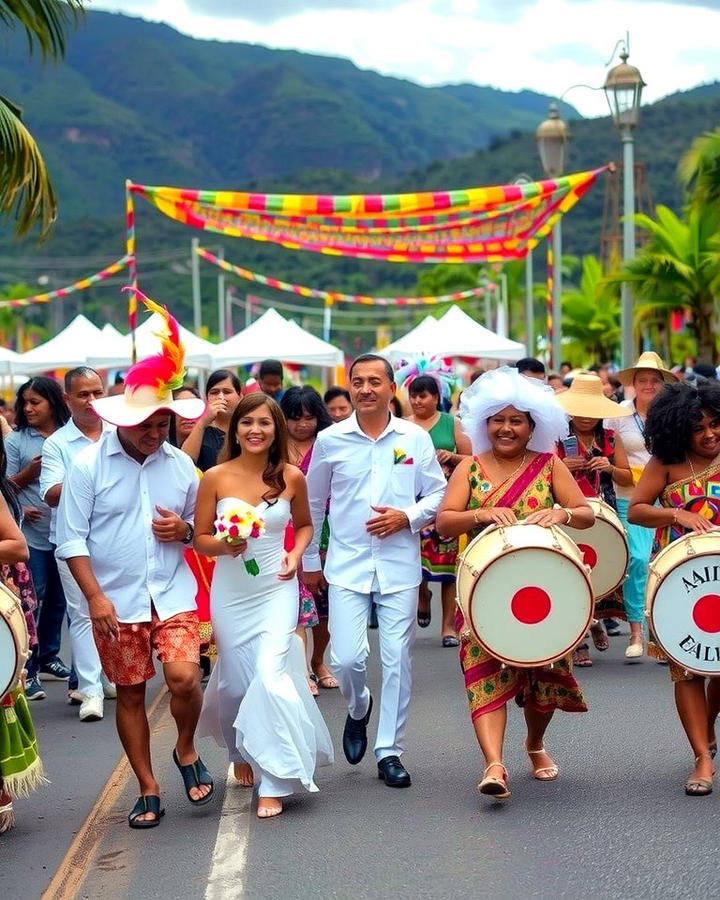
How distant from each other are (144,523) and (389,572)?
126cm

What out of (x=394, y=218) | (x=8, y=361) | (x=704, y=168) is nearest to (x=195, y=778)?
(x=394, y=218)

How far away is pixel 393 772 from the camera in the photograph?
7.07 metres

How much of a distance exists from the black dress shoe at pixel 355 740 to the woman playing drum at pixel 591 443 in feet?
10.3

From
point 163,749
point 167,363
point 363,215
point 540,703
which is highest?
point 363,215

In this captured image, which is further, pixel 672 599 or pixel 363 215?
pixel 363 215

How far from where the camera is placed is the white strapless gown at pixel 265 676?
665 centimetres

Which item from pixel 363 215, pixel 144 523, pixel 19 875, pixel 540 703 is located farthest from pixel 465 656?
pixel 363 215

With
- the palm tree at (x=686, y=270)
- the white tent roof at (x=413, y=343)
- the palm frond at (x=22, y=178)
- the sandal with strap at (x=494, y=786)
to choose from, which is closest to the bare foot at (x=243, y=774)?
the sandal with strap at (x=494, y=786)

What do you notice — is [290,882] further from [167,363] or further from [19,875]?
[167,363]

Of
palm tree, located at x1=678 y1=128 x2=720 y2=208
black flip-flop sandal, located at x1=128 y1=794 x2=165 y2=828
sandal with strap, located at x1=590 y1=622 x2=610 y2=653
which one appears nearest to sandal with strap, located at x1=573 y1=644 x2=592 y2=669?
sandal with strap, located at x1=590 y1=622 x2=610 y2=653

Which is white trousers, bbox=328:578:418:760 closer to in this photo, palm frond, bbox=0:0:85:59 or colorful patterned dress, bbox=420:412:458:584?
colorful patterned dress, bbox=420:412:458:584

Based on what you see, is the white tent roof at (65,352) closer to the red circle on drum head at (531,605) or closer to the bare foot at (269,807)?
the bare foot at (269,807)

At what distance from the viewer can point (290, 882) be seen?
18.4 feet

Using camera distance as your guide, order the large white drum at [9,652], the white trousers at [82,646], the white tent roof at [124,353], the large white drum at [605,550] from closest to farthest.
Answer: the large white drum at [9,652] → the white trousers at [82,646] → the large white drum at [605,550] → the white tent roof at [124,353]
